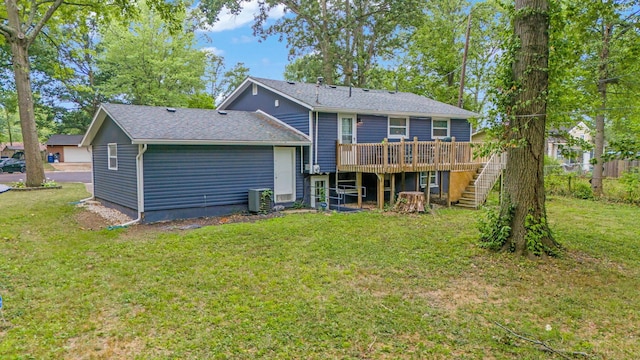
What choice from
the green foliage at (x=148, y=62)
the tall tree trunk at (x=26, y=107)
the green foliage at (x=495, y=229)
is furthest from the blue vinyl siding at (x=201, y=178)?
the green foliage at (x=148, y=62)

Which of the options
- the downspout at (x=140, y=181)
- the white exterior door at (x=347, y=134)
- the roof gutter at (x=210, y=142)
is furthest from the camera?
the white exterior door at (x=347, y=134)

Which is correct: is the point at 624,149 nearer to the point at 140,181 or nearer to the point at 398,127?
the point at 398,127

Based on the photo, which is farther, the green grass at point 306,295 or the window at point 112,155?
the window at point 112,155

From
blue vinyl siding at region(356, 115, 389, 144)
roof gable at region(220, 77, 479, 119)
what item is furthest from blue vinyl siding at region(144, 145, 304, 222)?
blue vinyl siding at region(356, 115, 389, 144)

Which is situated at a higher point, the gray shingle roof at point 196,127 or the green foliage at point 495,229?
the gray shingle roof at point 196,127

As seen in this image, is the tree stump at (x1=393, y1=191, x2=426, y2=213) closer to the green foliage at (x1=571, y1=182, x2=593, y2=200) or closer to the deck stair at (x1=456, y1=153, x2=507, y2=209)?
the deck stair at (x1=456, y1=153, x2=507, y2=209)

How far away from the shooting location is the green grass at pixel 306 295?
12.2ft

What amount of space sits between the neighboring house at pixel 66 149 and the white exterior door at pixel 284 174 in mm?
31266

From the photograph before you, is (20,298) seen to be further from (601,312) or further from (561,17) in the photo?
(561,17)

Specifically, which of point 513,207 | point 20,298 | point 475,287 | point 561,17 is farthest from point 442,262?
point 20,298

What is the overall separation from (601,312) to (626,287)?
46.8 inches

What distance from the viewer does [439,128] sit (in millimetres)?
15438

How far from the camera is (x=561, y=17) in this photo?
644cm

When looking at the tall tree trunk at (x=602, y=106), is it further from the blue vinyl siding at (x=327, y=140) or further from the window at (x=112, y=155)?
the window at (x=112, y=155)
